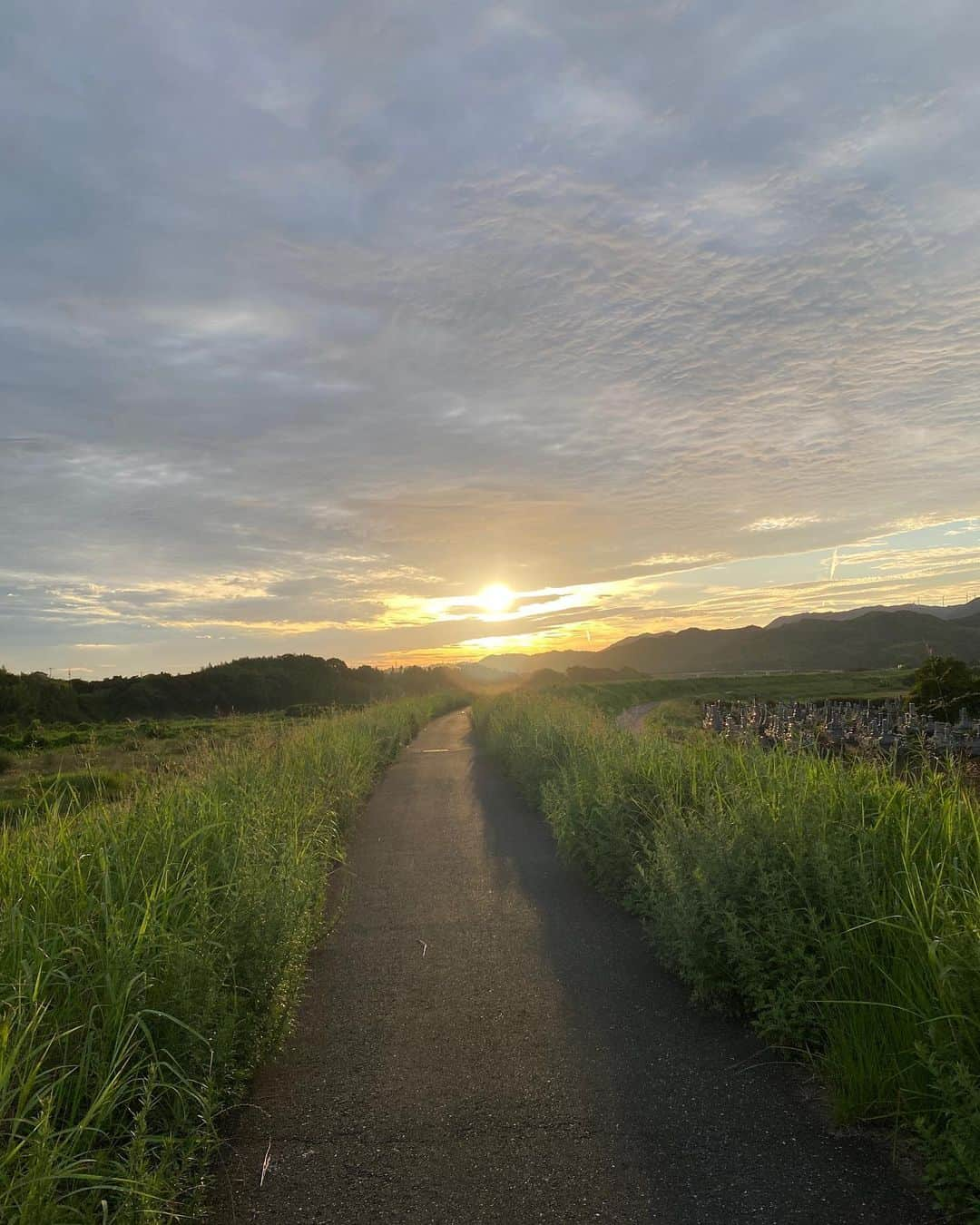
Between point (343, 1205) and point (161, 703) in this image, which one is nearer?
point (343, 1205)

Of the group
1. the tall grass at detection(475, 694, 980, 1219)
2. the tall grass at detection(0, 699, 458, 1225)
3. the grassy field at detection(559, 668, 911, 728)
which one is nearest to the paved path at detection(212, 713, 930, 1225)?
the tall grass at detection(475, 694, 980, 1219)

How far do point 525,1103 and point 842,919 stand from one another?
1.83m

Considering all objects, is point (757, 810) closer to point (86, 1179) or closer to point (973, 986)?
point (973, 986)

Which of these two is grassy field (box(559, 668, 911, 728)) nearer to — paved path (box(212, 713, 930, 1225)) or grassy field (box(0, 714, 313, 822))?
grassy field (box(0, 714, 313, 822))

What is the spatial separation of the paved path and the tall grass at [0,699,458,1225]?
35 cm

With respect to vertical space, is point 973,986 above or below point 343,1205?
above

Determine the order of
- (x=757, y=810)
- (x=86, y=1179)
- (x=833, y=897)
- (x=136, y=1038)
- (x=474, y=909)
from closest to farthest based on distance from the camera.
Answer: (x=86, y=1179), (x=136, y=1038), (x=833, y=897), (x=757, y=810), (x=474, y=909)

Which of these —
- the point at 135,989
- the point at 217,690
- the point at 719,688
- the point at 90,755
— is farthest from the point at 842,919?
the point at 217,690

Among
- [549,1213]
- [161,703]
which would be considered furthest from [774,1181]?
[161,703]

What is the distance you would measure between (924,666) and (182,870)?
39.7ft

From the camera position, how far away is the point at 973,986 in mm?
3363

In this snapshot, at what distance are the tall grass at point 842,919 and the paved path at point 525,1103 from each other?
9.4 inches

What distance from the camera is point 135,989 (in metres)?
3.89

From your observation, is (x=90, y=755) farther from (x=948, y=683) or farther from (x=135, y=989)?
(x=948, y=683)
